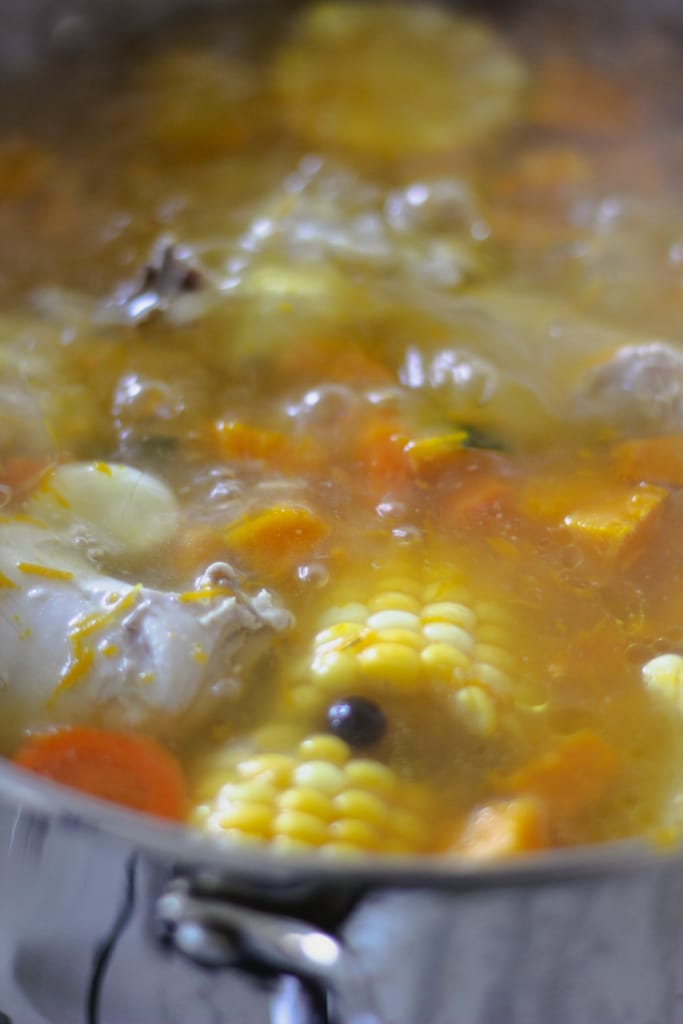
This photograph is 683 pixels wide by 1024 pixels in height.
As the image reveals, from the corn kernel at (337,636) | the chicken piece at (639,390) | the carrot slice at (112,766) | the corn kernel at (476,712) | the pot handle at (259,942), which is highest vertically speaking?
the chicken piece at (639,390)

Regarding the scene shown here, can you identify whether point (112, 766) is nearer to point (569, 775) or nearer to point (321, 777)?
point (321, 777)

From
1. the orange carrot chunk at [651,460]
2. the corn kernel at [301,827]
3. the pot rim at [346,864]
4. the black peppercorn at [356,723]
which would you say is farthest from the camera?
the orange carrot chunk at [651,460]

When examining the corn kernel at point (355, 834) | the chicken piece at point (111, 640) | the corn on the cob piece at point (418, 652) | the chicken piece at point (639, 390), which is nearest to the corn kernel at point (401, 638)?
the corn on the cob piece at point (418, 652)

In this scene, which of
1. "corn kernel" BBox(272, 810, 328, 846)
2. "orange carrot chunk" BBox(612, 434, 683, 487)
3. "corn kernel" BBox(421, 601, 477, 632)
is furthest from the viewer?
"orange carrot chunk" BBox(612, 434, 683, 487)

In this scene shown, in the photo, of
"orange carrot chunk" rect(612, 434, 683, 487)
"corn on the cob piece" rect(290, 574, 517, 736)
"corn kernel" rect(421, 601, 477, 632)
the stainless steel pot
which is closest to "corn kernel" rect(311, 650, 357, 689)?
"corn on the cob piece" rect(290, 574, 517, 736)

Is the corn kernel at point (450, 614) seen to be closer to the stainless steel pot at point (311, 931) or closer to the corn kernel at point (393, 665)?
the corn kernel at point (393, 665)

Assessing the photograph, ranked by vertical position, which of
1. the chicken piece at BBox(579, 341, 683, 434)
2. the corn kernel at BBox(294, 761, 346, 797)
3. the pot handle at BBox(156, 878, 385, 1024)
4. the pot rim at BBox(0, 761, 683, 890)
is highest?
the pot rim at BBox(0, 761, 683, 890)

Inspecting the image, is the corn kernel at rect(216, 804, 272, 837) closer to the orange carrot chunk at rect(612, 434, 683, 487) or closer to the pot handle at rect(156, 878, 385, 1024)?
the pot handle at rect(156, 878, 385, 1024)
